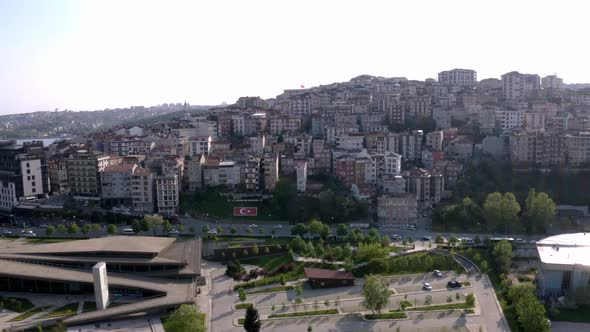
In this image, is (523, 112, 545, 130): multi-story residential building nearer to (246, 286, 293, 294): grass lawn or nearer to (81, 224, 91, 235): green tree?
(246, 286, 293, 294): grass lawn

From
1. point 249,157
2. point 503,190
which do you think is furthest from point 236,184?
point 503,190

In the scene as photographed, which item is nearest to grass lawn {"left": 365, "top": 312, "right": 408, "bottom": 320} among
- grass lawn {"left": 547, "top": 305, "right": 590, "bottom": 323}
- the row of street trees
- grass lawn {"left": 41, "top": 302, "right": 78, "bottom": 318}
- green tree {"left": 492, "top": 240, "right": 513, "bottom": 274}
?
grass lawn {"left": 547, "top": 305, "right": 590, "bottom": 323}

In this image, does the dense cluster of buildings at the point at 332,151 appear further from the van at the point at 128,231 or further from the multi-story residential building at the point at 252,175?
the van at the point at 128,231

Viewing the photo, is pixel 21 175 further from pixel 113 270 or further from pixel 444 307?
pixel 444 307

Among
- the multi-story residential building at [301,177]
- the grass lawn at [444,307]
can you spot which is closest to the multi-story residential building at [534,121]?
the multi-story residential building at [301,177]

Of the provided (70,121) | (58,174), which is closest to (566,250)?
(58,174)
